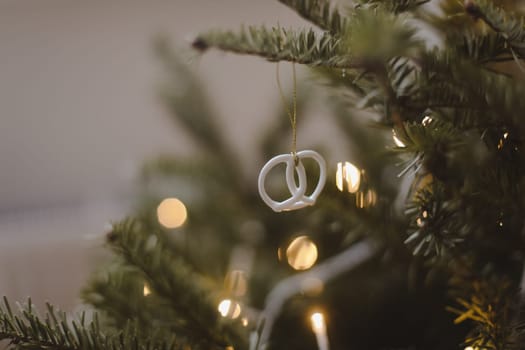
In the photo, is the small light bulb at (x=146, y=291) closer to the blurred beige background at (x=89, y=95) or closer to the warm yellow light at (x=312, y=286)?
the warm yellow light at (x=312, y=286)

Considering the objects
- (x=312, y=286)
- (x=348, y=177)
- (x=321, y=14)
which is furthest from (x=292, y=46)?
(x=312, y=286)

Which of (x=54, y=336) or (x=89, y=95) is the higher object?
(x=89, y=95)

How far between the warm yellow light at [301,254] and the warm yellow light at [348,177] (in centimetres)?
15

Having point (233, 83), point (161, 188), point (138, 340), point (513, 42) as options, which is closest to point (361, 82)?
point (513, 42)

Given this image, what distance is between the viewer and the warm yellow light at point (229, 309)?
0.41 m

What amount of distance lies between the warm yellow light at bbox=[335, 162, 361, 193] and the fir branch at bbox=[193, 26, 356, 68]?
Result: 0.43ft

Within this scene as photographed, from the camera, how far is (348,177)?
433 millimetres

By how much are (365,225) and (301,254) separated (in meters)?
0.15

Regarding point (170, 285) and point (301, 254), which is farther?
point (301, 254)

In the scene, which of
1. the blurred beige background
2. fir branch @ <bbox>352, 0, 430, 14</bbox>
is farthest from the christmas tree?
the blurred beige background

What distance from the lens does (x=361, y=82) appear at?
0.33m

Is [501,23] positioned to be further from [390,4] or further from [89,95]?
[89,95]

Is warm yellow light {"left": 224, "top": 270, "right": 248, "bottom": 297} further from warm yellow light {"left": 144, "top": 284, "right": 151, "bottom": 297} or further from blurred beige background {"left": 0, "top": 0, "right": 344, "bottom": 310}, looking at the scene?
blurred beige background {"left": 0, "top": 0, "right": 344, "bottom": 310}

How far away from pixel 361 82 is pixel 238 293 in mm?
264
